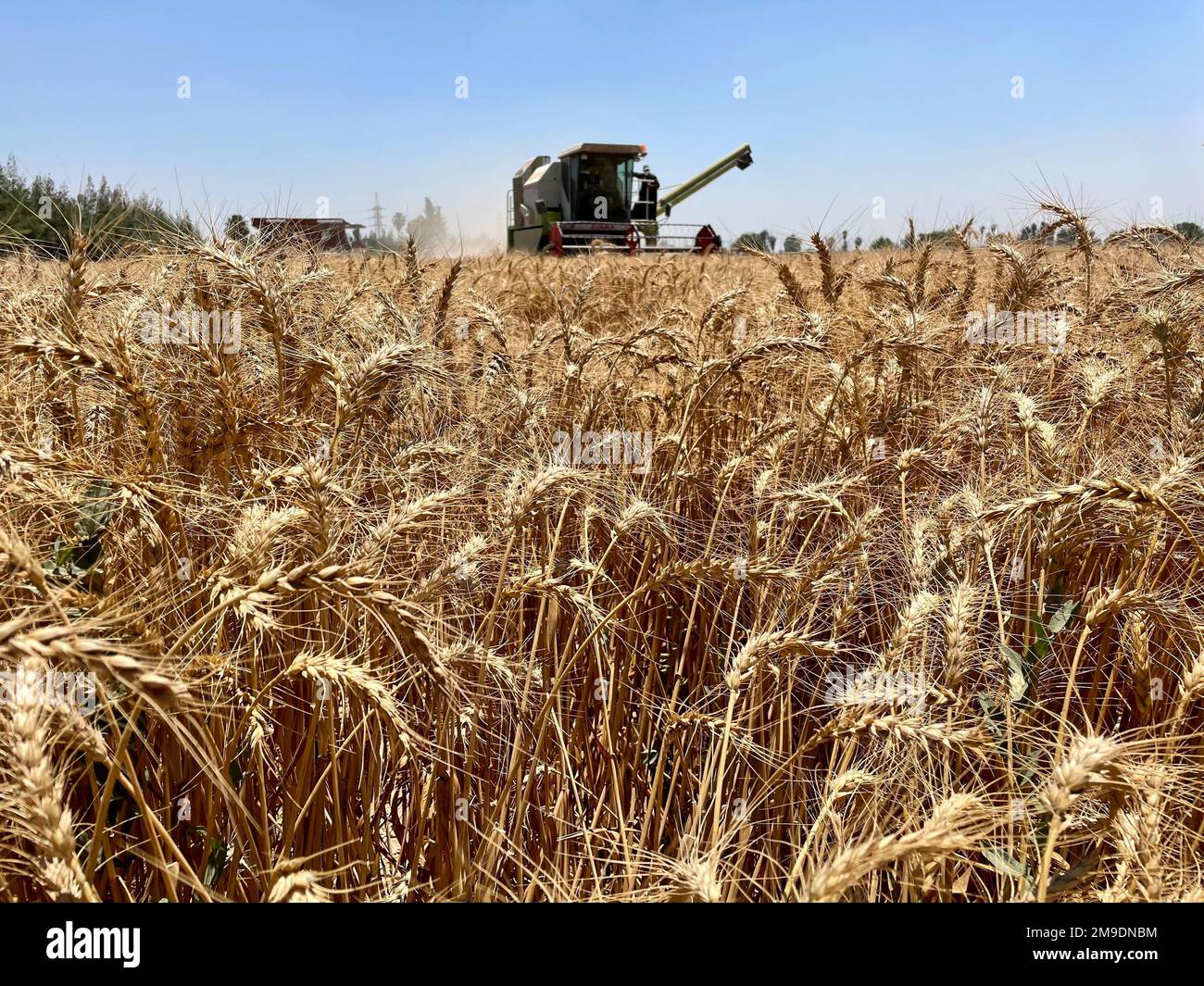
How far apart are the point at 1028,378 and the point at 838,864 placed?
8.25 feet

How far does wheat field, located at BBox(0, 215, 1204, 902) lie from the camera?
1219 mm

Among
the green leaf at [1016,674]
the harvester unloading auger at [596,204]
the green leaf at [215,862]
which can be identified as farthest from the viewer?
the harvester unloading auger at [596,204]

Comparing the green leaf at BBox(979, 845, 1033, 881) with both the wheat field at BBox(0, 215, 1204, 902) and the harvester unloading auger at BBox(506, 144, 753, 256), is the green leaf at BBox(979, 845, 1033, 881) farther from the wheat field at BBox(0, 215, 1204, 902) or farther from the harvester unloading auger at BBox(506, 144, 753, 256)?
the harvester unloading auger at BBox(506, 144, 753, 256)

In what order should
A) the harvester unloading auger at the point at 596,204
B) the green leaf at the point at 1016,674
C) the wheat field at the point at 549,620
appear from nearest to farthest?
the wheat field at the point at 549,620, the green leaf at the point at 1016,674, the harvester unloading auger at the point at 596,204

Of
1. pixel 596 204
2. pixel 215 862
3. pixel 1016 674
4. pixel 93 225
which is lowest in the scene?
pixel 215 862

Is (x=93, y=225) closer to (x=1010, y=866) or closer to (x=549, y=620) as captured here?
(x=549, y=620)

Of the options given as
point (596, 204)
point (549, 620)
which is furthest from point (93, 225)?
point (596, 204)

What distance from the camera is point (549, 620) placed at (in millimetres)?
2008

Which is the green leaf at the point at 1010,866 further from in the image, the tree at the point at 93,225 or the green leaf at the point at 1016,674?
the tree at the point at 93,225

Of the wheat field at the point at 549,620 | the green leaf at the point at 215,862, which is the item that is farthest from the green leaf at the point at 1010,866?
the green leaf at the point at 215,862

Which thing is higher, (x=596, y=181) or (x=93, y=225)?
(x=596, y=181)

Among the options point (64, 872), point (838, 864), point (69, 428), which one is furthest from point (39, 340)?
point (838, 864)

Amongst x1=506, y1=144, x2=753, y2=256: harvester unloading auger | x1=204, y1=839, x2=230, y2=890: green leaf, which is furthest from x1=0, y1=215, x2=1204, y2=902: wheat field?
x1=506, y1=144, x2=753, y2=256: harvester unloading auger

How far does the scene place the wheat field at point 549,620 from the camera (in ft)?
4.00
